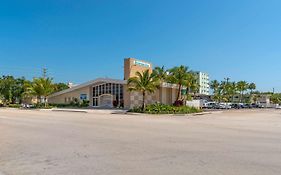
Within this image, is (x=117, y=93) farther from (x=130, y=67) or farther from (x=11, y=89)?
(x=11, y=89)

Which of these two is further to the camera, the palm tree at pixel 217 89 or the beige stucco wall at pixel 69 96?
the palm tree at pixel 217 89

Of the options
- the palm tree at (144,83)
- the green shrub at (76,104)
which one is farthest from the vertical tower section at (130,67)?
the green shrub at (76,104)

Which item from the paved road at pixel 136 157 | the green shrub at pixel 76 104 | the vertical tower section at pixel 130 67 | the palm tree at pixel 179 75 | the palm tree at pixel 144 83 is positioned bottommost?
the paved road at pixel 136 157

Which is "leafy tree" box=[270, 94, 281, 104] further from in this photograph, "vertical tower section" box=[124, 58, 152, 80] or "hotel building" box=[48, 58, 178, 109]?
"vertical tower section" box=[124, 58, 152, 80]

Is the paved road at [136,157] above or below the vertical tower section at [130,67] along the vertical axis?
below

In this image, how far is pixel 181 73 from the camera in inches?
1860

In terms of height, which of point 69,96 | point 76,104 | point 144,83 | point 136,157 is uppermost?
point 144,83

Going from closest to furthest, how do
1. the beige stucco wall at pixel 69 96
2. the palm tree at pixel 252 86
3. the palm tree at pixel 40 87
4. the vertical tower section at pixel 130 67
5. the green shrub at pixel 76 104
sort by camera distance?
the vertical tower section at pixel 130 67 → the palm tree at pixel 40 87 → the green shrub at pixel 76 104 → the beige stucco wall at pixel 69 96 → the palm tree at pixel 252 86

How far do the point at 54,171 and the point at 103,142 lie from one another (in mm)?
4911

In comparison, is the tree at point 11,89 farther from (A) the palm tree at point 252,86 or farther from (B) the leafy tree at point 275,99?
(B) the leafy tree at point 275,99

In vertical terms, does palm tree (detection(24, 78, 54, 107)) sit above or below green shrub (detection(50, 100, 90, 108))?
above

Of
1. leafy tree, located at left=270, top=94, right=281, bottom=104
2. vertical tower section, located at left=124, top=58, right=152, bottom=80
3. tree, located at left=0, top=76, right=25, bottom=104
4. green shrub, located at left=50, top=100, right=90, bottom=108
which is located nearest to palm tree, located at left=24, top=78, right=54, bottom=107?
green shrub, located at left=50, top=100, right=90, bottom=108

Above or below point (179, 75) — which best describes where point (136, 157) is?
below

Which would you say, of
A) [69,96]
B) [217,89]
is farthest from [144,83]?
[217,89]
